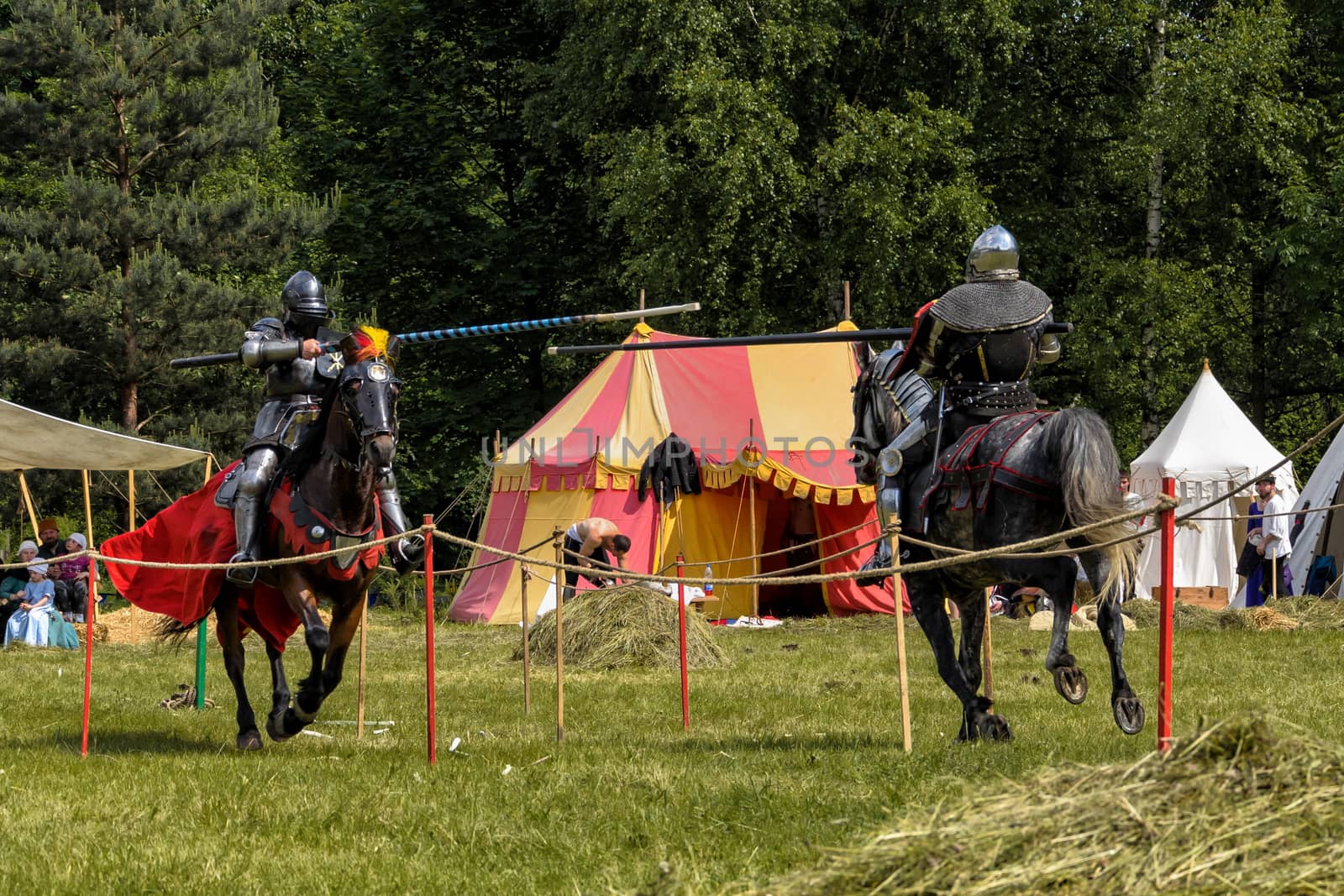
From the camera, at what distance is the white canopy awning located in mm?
10336

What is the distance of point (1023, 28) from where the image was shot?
79.5ft

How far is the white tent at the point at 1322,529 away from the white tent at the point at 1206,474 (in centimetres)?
64

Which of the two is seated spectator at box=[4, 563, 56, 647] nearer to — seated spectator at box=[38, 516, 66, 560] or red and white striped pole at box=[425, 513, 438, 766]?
seated spectator at box=[38, 516, 66, 560]

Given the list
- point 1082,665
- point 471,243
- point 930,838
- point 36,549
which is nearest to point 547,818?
point 930,838

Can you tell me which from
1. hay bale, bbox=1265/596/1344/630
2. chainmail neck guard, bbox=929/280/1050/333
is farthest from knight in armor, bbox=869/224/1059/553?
hay bale, bbox=1265/596/1344/630

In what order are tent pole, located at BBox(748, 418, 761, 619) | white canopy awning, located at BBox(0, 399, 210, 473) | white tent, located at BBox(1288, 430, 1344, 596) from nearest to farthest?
1. white canopy awning, located at BBox(0, 399, 210, 473)
2. tent pole, located at BBox(748, 418, 761, 619)
3. white tent, located at BBox(1288, 430, 1344, 596)

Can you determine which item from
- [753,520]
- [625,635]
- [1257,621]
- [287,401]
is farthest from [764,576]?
[753,520]

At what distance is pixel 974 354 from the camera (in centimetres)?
A: 814

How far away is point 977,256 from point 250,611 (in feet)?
14.4

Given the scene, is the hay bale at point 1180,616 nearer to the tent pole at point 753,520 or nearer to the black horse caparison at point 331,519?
the tent pole at point 753,520

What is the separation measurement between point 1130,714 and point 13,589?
14.2 metres

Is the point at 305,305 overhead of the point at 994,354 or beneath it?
overhead

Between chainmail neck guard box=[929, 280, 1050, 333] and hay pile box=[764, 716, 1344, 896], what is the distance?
4528mm

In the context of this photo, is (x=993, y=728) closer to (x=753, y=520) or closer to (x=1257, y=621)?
(x=1257, y=621)
